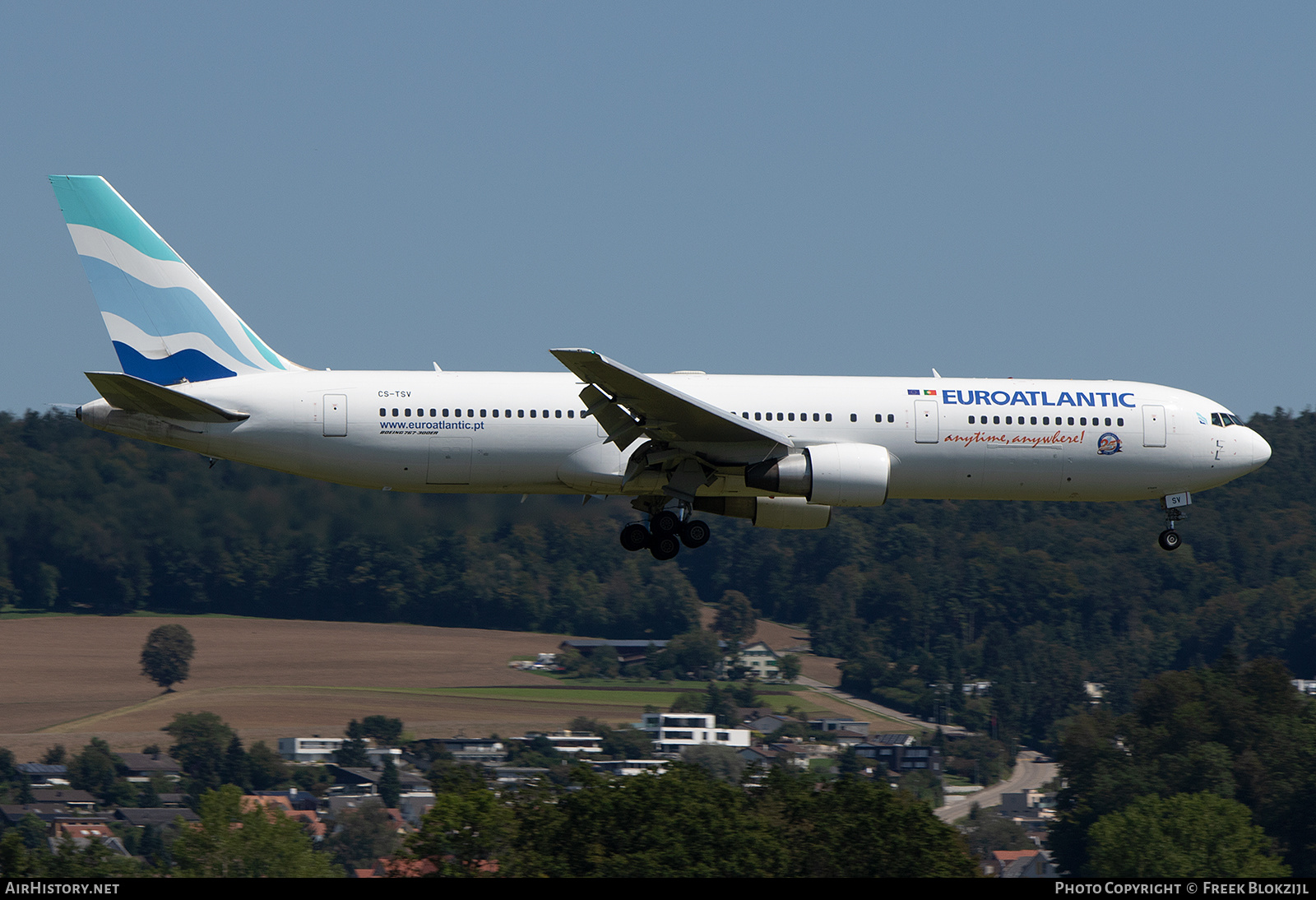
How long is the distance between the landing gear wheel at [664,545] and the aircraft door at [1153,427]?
10.1m

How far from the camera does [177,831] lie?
71750mm

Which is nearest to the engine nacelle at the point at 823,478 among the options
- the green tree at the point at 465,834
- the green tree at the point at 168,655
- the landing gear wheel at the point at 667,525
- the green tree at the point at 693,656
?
the landing gear wheel at the point at 667,525

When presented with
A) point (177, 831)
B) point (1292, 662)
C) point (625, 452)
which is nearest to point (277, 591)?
point (177, 831)

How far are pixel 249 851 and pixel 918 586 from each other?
93010mm

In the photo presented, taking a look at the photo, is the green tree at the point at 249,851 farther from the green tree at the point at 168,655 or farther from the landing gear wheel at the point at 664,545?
the green tree at the point at 168,655

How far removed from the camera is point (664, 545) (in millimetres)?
29859

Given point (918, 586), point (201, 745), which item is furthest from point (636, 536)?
point (918, 586)

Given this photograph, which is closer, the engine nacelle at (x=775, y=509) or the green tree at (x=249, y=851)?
the engine nacelle at (x=775, y=509)

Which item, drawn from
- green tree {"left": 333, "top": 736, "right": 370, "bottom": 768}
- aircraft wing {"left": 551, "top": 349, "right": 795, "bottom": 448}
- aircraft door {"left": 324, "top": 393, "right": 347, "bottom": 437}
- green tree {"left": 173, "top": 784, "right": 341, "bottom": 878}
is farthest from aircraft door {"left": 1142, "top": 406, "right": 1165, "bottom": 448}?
green tree {"left": 333, "top": 736, "right": 370, "bottom": 768}

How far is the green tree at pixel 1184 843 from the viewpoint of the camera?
51.9 m

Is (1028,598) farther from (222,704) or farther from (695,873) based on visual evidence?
(695,873)

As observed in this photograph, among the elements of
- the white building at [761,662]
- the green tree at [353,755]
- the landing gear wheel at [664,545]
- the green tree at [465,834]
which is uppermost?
the landing gear wheel at [664,545]

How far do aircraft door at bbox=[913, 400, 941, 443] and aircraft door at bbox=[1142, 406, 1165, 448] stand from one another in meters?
4.63

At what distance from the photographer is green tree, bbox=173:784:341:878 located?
4575 centimetres
